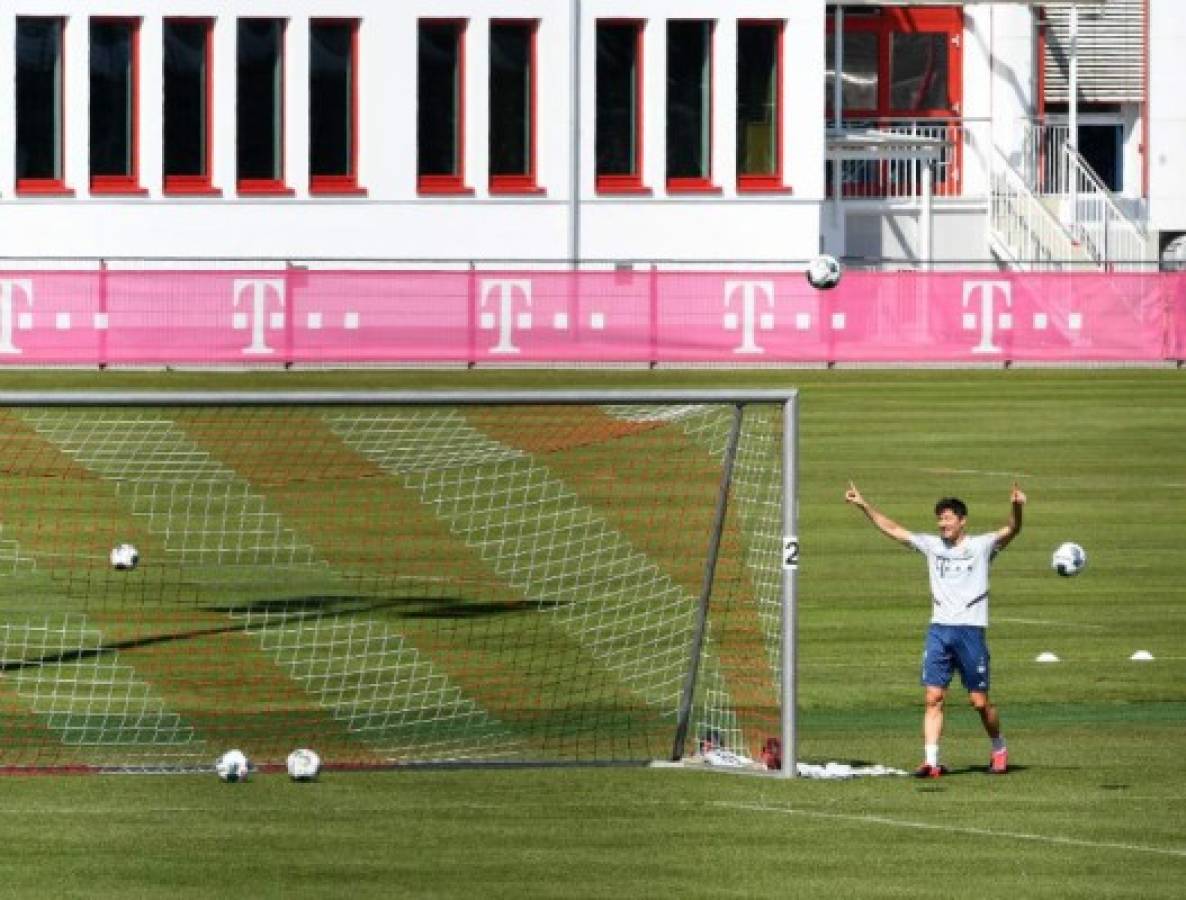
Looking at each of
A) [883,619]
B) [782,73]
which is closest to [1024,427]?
[883,619]

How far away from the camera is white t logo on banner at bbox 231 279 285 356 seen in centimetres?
4859

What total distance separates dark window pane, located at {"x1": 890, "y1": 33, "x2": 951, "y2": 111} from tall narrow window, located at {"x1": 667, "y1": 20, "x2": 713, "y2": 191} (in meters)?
9.03

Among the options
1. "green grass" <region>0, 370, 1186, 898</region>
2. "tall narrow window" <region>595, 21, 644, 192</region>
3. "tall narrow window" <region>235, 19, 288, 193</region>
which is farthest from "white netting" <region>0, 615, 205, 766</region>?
"tall narrow window" <region>595, 21, 644, 192</region>

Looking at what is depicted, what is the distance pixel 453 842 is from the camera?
14.7m

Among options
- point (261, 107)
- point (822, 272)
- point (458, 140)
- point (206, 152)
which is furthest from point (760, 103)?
point (822, 272)

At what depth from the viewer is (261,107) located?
2331 inches

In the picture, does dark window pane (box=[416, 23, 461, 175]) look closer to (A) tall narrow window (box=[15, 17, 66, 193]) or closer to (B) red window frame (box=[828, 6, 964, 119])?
(A) tall narrow window (box=[15, 17, 66, 193])

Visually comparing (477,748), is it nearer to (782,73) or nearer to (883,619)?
(883,619)

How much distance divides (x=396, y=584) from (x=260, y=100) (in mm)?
34886

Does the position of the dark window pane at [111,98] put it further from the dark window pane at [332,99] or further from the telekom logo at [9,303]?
the telekom logo at [9,303]

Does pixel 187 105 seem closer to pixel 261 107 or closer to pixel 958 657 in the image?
pixel 261 107

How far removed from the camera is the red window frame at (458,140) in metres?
59.6

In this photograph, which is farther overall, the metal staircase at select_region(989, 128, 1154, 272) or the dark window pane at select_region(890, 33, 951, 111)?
the dark window pane at select_region(890, 33, 951, 111)

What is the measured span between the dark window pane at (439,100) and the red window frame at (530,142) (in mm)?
845
